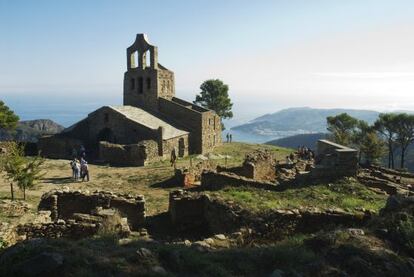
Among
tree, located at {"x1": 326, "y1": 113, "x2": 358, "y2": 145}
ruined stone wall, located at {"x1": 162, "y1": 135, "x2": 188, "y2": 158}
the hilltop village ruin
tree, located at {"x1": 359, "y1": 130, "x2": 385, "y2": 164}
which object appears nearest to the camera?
the hilltop village ruin

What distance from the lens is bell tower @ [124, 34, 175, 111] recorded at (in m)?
49.5

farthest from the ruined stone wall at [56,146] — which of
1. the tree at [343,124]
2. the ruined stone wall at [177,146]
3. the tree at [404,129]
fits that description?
the tree at [404,129]

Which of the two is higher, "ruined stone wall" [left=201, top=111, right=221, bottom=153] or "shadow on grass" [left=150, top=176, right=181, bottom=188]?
"ruined stone wall" [left=201, top=111, right=221, bottom=153]

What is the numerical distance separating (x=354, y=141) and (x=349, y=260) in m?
53.2

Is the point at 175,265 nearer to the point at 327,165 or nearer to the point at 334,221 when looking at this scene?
the point at 334,221

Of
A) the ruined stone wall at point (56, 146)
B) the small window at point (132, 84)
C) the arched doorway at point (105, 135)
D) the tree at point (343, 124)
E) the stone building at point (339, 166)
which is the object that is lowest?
the stone building at point (339, 166)

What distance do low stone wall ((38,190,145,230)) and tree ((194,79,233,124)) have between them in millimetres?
55313

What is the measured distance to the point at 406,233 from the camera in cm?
955

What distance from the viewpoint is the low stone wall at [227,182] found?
1781 centimetres

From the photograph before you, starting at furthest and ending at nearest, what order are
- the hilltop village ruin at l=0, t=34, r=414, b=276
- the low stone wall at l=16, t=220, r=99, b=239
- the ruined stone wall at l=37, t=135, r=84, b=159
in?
the ruined stone wall at l=37, t=135, r=84, b=159
the low stone wall at l=16, t=220, r=99, b=239
the hilltop village ruin at l=0, t=34, r=414, b=276

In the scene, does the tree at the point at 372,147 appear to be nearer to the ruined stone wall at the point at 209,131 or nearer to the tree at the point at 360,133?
the tree at the point at 360,133

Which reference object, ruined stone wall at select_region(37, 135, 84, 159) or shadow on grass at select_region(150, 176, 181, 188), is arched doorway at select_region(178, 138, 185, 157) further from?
shadow on grass at select_region(150, 176, 181, 188)

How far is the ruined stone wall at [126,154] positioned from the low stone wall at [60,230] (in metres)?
24.7

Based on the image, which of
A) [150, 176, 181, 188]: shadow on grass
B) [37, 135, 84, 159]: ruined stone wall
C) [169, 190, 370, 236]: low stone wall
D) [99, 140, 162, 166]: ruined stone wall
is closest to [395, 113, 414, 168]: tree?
[99, 140, 162, 166]: ruined stone wall
